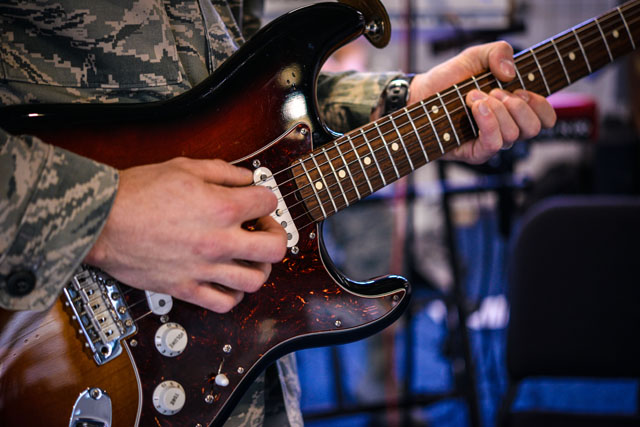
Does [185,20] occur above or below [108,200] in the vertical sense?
above

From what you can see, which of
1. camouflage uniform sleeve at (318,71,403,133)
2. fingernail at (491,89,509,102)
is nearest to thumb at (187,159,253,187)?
camouflage uniform sleeve at (318,71,403,133)

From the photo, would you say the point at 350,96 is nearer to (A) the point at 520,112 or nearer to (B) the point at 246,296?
(A) the point at 520,112

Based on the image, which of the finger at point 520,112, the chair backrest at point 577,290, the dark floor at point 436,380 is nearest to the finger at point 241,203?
the finger at point 520,112

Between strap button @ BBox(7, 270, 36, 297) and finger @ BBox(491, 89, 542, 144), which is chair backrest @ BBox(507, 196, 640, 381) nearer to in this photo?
finger @ BBox(491, 89, 542, 144)

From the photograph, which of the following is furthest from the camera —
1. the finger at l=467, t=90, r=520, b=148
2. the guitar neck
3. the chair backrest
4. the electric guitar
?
the chair backrest

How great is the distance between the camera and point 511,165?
1681 millimetres

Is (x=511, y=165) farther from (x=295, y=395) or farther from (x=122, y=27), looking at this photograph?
(x=122, y=27)

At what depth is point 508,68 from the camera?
85cm

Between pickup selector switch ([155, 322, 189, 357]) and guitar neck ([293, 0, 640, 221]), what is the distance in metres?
0.24

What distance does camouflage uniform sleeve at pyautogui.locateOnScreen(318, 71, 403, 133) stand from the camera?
0.90 meters

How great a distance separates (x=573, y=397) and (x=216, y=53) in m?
2.24

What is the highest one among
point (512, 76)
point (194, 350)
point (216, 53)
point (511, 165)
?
point (216, 53)

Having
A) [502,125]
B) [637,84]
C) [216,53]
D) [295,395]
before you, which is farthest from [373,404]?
[637,84]

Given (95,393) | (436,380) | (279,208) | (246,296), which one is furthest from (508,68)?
(436,380)
